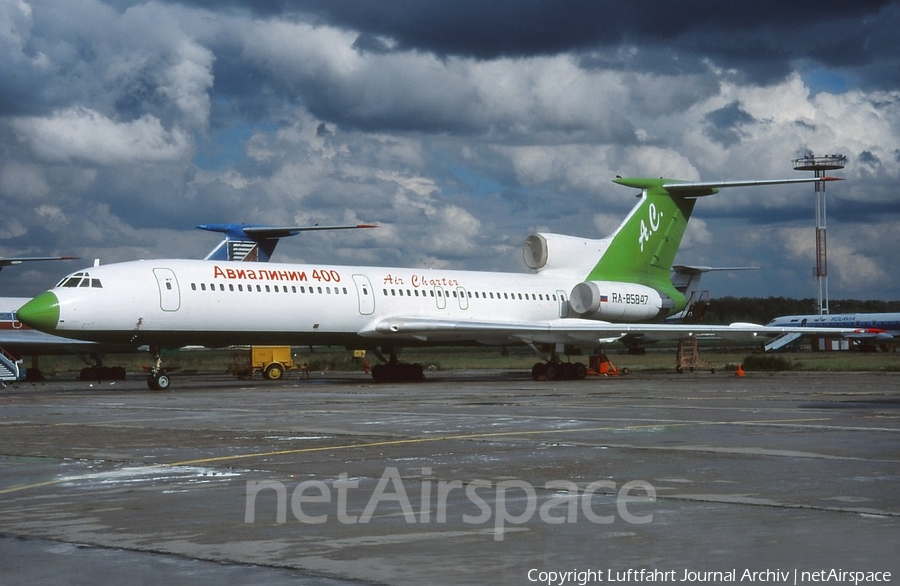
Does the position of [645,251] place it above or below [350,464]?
above

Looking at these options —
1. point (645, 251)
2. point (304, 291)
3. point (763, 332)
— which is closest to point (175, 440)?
point (304, 291)

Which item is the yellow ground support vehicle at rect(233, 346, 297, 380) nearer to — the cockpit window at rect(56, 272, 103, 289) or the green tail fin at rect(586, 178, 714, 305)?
the green tail fin at rect(586, 178, 714, 305)

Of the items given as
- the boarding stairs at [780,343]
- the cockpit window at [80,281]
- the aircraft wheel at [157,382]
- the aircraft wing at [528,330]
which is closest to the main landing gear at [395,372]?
the aircraft wing at [528,330]

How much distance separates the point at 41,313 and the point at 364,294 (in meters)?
10.2

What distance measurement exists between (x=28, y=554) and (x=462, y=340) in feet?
103

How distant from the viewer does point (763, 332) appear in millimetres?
37969

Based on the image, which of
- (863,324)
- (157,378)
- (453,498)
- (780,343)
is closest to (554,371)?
(157,378)

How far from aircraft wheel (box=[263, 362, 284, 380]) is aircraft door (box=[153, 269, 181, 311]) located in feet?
51.2

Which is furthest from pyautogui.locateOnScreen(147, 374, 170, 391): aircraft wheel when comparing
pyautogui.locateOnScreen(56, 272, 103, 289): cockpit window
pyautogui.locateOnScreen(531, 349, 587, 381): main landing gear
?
pyautogui.locateOnScreen(531, 349, 587, 381): main landing gear

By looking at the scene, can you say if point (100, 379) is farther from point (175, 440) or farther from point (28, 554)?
point (28, 554)

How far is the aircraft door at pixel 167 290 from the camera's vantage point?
1265 inches

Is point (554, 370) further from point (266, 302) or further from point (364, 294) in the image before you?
point (266, 302)

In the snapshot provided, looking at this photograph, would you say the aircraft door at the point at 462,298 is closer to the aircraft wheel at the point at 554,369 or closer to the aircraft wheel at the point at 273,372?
the aircraft wheel at the point at 554,369

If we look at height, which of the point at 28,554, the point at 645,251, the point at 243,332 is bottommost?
the point at 28,554
